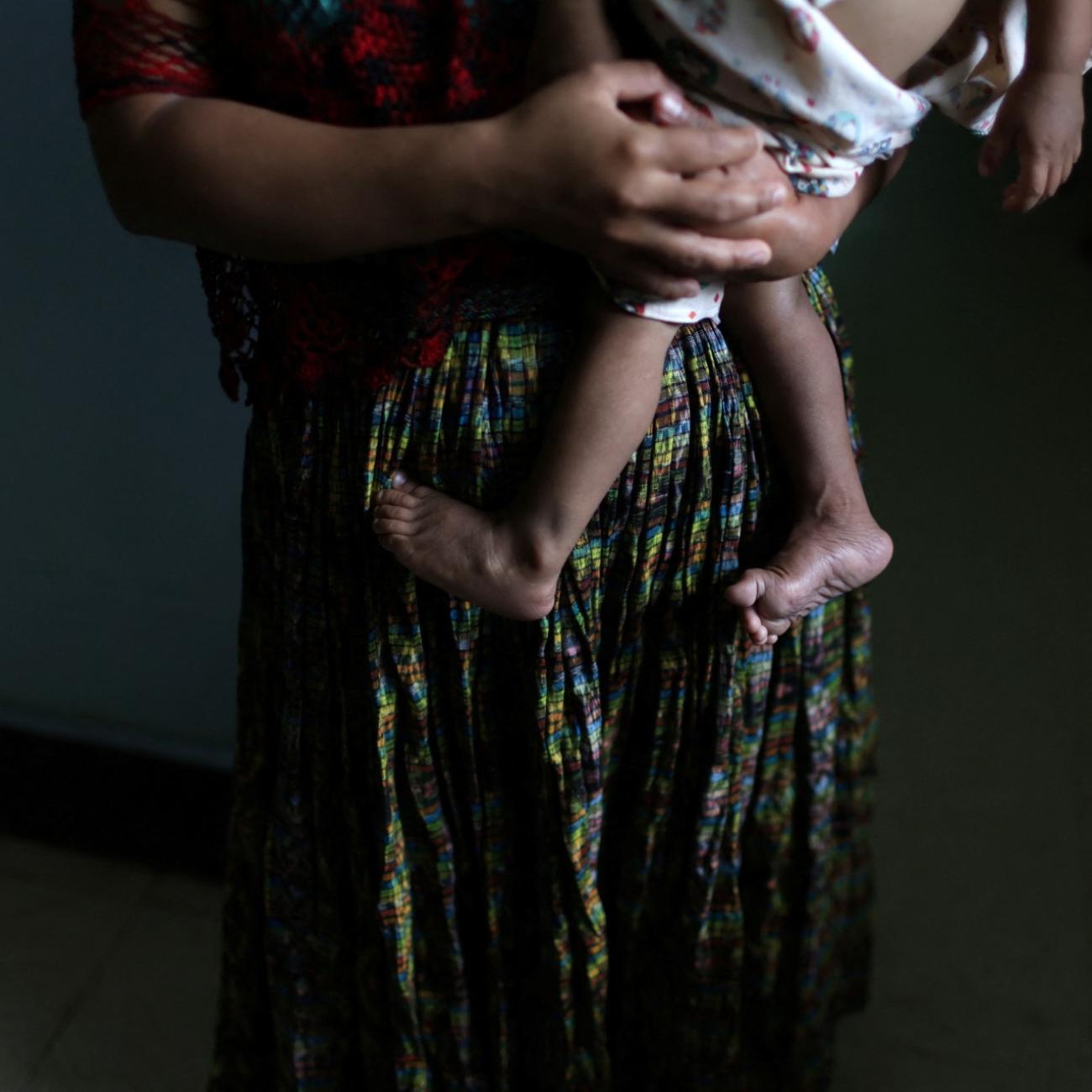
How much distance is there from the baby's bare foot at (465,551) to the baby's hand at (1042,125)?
1.29 feet

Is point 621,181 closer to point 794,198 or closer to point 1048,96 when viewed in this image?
point 794,198

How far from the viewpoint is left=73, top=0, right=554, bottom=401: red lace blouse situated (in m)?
0.70

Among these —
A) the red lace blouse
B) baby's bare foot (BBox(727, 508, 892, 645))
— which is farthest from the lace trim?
baby's bare foot (BBox(727, 508, 892, 645))

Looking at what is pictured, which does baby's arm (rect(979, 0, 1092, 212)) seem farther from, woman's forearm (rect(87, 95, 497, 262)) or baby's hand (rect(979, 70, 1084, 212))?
woman's forearm (rect(87, 95, 497, 262))

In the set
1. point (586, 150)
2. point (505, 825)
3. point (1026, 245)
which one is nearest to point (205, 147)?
point (586, 150)

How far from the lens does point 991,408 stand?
5.63 feet

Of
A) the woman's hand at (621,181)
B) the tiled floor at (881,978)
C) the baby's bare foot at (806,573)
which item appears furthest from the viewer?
the tiled floor at (881,978)

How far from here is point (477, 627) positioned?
0.92 metres

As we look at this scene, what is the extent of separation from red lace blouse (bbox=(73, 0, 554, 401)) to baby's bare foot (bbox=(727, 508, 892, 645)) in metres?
0.27

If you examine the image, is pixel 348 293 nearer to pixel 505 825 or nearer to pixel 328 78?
pixel 328 78

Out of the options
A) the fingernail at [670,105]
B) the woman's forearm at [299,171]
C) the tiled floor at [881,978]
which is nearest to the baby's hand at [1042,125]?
the fingernail at [670,105]

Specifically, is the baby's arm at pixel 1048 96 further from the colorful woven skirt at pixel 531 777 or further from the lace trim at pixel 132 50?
the lace trim at pixel 132 50

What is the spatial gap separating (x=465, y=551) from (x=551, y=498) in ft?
0.23

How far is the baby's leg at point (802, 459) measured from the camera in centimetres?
86
